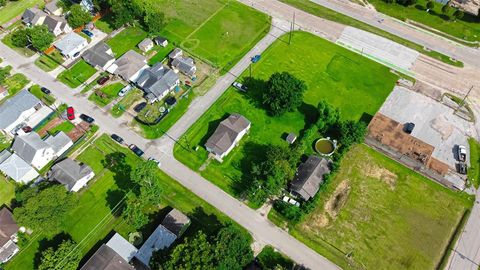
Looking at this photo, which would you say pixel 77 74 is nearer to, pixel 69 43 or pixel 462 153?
pixel 69 43

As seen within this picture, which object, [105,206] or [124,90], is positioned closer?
[105,206]

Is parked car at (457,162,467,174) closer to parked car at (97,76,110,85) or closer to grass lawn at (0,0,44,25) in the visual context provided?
parked car at (97,76,110,85)

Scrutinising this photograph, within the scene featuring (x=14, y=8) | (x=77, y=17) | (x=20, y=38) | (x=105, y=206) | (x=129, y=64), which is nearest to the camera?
(x=105, y=206)

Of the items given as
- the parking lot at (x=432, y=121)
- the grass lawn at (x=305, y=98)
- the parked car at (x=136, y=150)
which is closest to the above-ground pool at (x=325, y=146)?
the grass lawn at (x=305, y=98)

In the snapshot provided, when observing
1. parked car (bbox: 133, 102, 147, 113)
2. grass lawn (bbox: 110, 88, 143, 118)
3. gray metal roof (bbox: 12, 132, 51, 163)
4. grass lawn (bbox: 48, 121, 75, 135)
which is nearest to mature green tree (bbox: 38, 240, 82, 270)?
gray metal roof (bbox: 12, 132, 51, 163)

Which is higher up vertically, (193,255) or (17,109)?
(193,255)

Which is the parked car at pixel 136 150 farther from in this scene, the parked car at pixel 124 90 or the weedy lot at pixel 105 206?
the parked car at pixel 124 90

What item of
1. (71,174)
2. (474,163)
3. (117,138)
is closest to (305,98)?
(474,163)
